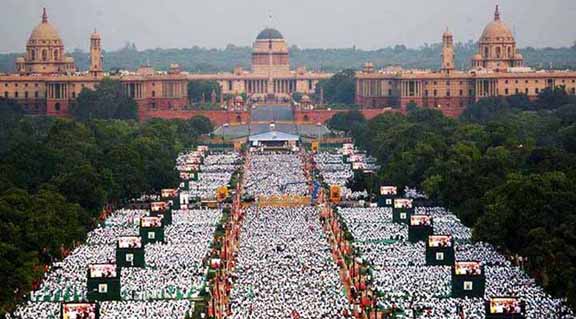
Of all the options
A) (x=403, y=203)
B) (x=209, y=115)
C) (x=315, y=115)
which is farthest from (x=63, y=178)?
(x=315, y=115)

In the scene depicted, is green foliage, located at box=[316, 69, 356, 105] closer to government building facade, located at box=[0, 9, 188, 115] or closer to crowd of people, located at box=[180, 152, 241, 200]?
government building facade, located at box=[0, 9, 188, 115]

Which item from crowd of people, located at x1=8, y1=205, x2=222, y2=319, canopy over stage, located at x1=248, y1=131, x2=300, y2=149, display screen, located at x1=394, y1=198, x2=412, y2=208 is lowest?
crowd of people, located at x1=8, y1=205, x2=222, y2=319

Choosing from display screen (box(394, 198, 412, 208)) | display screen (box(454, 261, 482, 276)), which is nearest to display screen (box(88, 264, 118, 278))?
display screen (box(454, 261, 482, 276))

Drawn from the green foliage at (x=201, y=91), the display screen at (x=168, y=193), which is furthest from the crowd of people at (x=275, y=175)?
the green foliage at (x=201, y=91)

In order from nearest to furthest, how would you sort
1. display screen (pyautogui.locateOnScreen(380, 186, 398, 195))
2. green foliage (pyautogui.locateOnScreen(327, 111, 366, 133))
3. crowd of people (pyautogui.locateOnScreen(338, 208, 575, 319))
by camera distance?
crowd of people (pyautogui.locateOnScreen(338, 208, 575, 319)) → display screen (pyautogui.locateOnScreen(380, 186, 398, 195)) → green foliage (pyautogui.locateOnScreen(327, 111, 366, 133))

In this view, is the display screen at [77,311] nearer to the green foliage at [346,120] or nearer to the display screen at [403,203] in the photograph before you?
the display screen at [403,203]

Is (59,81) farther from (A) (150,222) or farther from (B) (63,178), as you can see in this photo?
(A) (150,222)
